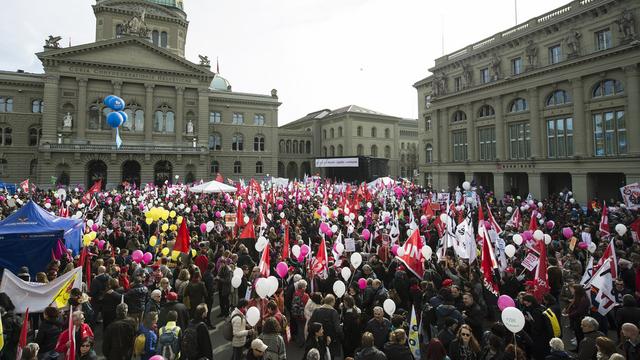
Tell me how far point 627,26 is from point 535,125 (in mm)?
9937

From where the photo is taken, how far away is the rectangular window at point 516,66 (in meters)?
36.8

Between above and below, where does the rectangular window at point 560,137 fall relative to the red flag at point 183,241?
above

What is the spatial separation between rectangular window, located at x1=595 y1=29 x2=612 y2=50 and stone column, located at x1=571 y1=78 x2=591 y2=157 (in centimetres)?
285

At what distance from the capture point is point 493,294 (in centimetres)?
938

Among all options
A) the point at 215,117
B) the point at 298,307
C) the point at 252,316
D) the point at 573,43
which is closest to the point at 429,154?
the point at 573,43

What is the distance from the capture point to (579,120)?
30969 mm

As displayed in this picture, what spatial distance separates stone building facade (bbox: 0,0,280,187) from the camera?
45500mm

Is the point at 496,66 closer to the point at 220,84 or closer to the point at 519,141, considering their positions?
the point at 519,141

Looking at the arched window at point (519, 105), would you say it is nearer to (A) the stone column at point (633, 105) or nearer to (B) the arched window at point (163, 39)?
(A) the stone column at point (633, 105)

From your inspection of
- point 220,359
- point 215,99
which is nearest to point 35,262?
point 220,359

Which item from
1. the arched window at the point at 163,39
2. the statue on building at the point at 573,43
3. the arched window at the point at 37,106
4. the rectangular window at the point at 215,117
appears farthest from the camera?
the arched window at the point at 163,39

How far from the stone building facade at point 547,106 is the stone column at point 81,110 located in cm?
4442

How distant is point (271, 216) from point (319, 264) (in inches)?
460

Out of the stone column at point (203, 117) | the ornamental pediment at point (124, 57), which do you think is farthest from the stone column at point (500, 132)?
the ornamental pediment at point (124, 57)
